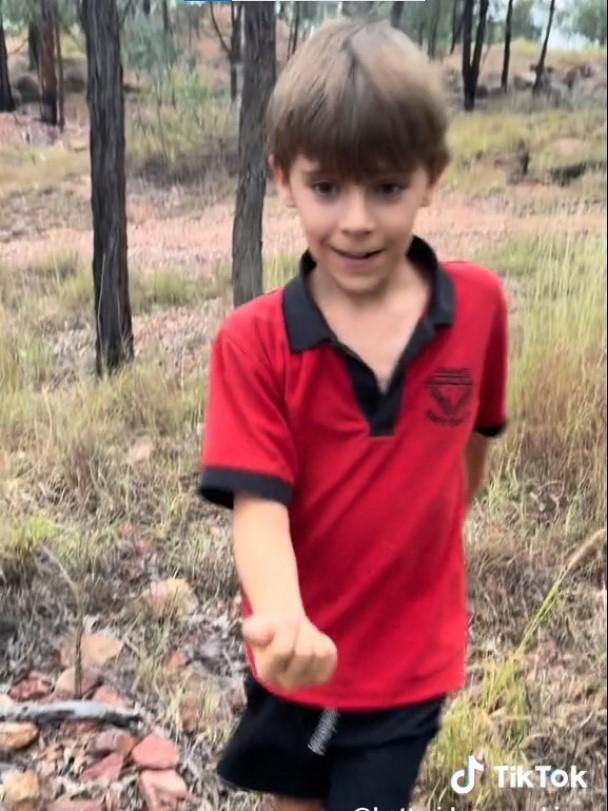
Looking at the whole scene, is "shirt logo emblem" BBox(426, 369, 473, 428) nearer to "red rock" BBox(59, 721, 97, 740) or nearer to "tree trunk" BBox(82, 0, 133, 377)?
"tree trunk" BBox(82, 0, 133, 377)

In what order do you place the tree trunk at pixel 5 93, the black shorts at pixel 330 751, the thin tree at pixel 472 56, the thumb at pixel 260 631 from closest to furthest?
the thumb at pixel 260 631 < the black shorts at pixel 330 751 < the tree trunk at pixel 5 93 < the thin tree at pixel 472 56

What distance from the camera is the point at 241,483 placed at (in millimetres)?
893

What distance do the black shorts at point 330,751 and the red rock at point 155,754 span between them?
13cm

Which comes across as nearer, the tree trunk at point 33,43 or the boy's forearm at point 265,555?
the boy's forearm at point 265,555

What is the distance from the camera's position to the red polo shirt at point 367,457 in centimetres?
92

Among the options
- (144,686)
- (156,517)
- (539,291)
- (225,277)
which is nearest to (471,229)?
(539,291)

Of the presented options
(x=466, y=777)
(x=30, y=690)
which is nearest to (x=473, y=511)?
(x=466, y=777)

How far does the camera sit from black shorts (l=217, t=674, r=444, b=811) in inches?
41.5

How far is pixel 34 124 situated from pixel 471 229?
48cm

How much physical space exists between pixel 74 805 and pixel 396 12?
84 centimetres

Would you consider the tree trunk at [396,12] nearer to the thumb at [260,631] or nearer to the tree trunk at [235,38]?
the tree trunk at [235,38]

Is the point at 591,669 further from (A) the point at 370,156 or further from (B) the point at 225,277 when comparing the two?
(A) the point at 370,156

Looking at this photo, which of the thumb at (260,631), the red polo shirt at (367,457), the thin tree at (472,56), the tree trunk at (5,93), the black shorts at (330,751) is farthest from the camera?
the thin tree at (472,56)

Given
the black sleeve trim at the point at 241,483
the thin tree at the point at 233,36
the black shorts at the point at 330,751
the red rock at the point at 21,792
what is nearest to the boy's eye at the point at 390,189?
the black sleeve trim at the point at 241,483
